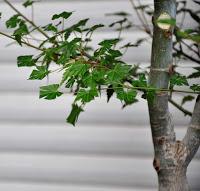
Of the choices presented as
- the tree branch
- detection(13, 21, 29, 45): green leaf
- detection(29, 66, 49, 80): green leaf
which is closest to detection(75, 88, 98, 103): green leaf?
detection(29, 66, 49, 80): green leaf

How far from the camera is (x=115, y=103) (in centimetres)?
175

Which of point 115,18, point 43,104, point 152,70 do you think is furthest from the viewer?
point 43,104

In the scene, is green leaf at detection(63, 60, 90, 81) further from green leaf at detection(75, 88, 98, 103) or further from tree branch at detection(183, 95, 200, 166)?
tree branch at detection(183, 95, 200, 166)

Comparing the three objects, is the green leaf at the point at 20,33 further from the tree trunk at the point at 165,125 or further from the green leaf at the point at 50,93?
the tree trunk at the point at 165,125

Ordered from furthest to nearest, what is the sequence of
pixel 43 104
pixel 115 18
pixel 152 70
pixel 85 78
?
pixel 43 104 < pixel 115 18 < pixel 152 70 < pixel 85 78

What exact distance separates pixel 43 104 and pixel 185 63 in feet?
2.10

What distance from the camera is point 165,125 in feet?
3.39

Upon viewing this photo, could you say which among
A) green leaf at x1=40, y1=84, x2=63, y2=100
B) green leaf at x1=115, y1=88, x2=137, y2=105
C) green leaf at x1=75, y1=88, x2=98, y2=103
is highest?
green leaf at x1=75, y1=88, x2=98, y2=103

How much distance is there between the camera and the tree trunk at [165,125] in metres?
0.94

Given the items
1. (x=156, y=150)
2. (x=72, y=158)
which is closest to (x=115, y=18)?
(x=72, y=158)

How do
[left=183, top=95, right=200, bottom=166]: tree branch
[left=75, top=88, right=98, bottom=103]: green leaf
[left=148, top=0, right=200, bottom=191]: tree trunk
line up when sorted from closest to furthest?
[left=75, top=88, right=98, bottom=103]: green leaf < [left=148, top=0, right=200, bottom=191]: tree trunk < [left=183, top=95, right=200, bottom=166]: tree branch

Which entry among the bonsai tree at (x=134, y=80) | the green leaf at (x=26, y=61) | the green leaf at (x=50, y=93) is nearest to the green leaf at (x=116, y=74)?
the bonsai tree at (x=134, y=80)

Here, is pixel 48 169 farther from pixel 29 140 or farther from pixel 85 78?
pixel 85 78

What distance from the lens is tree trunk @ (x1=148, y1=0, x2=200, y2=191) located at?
937mm
